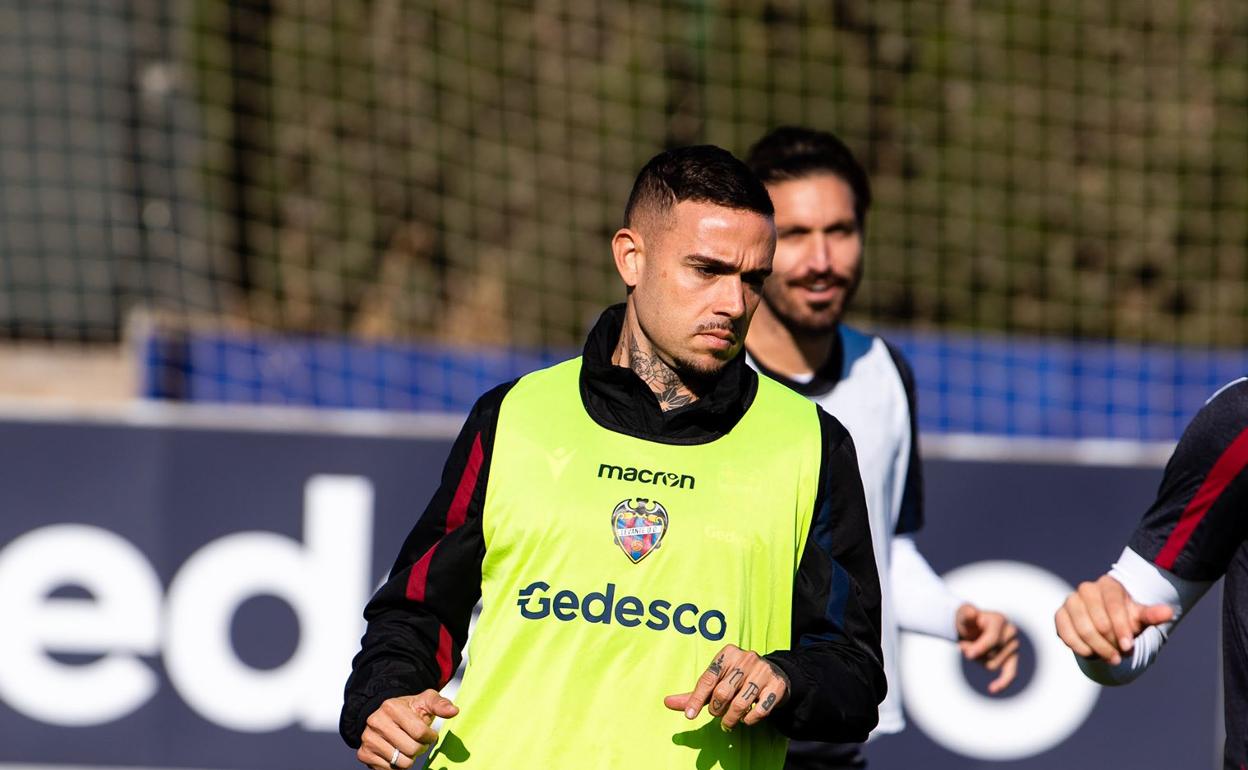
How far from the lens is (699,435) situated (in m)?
2.71

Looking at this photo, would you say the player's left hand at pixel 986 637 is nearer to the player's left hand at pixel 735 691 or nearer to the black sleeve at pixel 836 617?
the black sleeve at pixel 836 617

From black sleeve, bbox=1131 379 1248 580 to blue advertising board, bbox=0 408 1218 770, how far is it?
9.93 ft

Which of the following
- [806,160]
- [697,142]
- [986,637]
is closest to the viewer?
[986,637]

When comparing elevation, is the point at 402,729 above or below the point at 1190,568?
below

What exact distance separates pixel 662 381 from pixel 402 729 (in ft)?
2.35

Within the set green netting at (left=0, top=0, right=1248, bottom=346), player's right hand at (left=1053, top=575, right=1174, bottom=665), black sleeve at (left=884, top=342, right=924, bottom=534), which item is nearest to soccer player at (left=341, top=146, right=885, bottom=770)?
player's right hand at (left=1053, top=575, right=1174, bottom=665)

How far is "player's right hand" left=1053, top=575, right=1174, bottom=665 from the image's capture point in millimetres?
2713

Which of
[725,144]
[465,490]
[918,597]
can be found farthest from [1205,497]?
[725,144]

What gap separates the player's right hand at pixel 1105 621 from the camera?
2.71 meters

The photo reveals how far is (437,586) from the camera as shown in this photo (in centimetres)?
273

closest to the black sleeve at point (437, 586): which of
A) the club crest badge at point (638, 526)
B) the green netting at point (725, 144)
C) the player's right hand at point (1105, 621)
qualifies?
the club crest badge at point (638, 526)

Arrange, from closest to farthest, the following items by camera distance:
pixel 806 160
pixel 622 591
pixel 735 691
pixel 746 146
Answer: pixel 735 691 → pixel 622 591 → pixel 806 160 → pixel 746 146

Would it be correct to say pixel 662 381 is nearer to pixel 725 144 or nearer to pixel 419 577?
pixel 419 577

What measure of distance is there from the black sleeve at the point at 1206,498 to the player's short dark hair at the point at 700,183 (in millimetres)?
807
